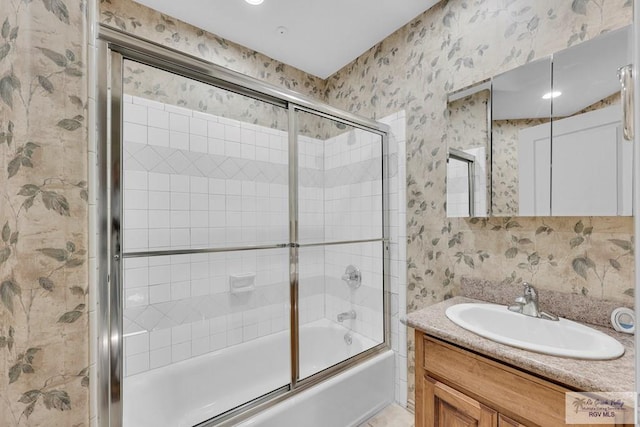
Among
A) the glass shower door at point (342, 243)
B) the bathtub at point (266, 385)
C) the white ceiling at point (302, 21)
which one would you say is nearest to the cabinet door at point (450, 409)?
the bathtub at point (266, 385)

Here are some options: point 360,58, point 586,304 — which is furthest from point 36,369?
point 360,58

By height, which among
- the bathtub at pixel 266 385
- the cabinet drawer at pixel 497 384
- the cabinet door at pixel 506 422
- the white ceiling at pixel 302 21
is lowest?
the bathtub at pixel 266 385

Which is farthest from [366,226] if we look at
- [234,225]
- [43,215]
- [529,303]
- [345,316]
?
[43,215]

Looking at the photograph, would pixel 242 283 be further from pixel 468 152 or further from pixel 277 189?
Answer: pixel 468 152

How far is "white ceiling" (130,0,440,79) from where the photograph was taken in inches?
68.4

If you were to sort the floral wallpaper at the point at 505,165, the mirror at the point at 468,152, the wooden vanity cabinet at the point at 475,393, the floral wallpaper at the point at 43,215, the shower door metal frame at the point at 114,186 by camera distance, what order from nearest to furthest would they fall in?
the floral wallpaper at the point at 43,215 < the wooden vanity cabinet at the point at 475,393 < the shower door metal frame at the point at 114,186 < the floral wallpaper at the point at 505,165 < the mirror at the point at 468,152

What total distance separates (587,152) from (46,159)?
5.97 ft

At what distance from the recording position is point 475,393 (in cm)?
106

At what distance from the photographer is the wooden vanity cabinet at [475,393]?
89 cm

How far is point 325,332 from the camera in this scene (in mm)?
2043

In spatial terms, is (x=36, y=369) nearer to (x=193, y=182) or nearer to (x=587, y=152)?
(x=193, y=182)

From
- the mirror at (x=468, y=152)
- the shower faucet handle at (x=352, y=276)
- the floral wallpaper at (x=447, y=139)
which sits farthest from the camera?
the shower faucet handle at (x=352, y=276)

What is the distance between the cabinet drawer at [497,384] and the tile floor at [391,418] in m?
0.81

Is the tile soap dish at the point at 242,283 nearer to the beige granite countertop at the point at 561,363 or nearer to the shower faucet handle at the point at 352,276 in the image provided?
the shower faucet handle at the point at 352,276
